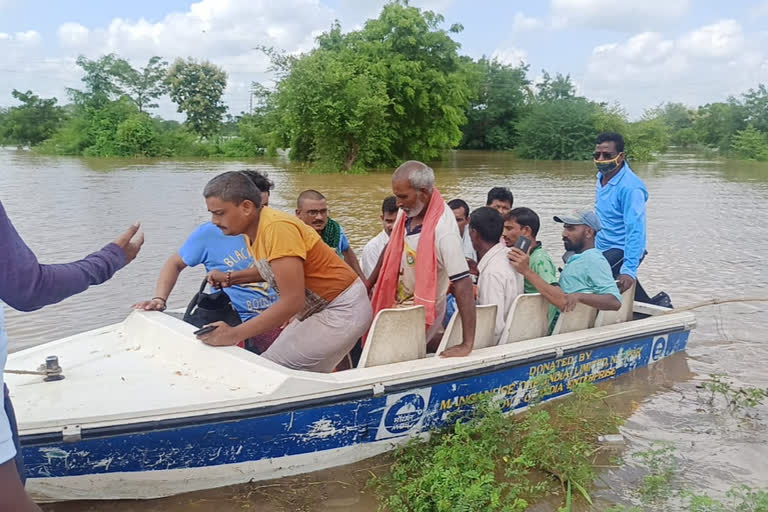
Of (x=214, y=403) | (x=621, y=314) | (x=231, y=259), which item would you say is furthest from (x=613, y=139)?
(x=214, y=403)

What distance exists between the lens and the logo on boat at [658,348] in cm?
547

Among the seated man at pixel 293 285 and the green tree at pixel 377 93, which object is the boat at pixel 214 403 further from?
the green tree at pixel 377 93

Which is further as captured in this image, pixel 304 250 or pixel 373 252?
pixel 373 252

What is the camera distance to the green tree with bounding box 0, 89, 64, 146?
49.3m

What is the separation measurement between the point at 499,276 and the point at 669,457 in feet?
4.95

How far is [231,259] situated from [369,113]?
23.6m

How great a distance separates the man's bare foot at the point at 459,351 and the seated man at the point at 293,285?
53 centimetres

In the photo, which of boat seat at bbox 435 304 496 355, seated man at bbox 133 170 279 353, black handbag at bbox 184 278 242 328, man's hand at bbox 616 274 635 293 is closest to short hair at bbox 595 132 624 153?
man's hand at bbox 616 274 635 293

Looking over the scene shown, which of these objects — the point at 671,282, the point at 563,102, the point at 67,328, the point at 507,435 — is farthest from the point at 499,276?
the point at 563,102

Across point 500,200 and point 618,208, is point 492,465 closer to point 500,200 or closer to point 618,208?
point 500,200

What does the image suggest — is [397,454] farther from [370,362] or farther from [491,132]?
[491,132]

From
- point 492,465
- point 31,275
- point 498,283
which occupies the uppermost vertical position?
point 31,275

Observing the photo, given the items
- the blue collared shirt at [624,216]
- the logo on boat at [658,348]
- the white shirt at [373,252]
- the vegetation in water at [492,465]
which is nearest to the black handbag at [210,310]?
the white shirt at [373,252]

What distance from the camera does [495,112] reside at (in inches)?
1898
